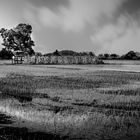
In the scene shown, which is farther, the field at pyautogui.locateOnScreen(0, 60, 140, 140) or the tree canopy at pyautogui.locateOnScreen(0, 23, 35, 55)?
the tree canopy at pyautogui.locateOnScreen(0, 23, 35, 55)

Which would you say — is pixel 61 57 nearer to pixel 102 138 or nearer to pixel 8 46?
pixel 8 46

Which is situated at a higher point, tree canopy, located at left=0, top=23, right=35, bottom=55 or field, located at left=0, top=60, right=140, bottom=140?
tree canopy, located at left=0, top=23, right=35, bottom=55

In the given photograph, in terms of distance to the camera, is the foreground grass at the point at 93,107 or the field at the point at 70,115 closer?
the field at the point at 70,115

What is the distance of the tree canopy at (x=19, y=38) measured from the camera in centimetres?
5800

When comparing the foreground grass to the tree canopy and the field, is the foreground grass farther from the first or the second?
the tree canopy

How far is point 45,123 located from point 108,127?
1.63 metres

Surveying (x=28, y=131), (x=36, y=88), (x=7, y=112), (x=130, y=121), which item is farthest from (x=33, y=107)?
(x=36, y=88)

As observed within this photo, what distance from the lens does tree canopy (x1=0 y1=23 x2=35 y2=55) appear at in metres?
58.0

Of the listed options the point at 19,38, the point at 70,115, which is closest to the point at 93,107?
the point at 70,115

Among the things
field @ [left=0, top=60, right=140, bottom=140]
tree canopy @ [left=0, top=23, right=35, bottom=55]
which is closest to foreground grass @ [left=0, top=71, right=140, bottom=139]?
field @ [left=0, top=60, right=140, bottom=140]

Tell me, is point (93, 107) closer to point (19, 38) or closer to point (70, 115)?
point (70, 115)

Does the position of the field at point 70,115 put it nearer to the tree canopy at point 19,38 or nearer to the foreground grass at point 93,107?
the foreground grass at point 93,107

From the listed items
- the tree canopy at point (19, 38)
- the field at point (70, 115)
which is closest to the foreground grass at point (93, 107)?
the field at point (70, 115)

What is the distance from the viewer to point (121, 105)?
9.47m
